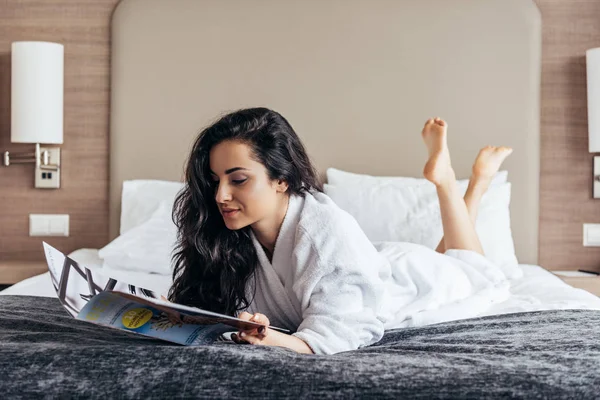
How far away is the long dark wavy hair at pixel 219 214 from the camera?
1.52 metres

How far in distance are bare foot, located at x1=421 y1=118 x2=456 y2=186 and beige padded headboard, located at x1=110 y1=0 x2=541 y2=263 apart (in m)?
0.58

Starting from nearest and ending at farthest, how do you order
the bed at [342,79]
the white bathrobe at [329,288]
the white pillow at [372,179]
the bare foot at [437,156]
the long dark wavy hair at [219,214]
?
the white bathrobe at [329,288], the long dark wavy hair at [219,214], the bare foot at [437,156], the white pillow at [372,179], the bed at [342,79]

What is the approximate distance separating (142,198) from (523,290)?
5.01ft

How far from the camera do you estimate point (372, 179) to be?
9.41ft

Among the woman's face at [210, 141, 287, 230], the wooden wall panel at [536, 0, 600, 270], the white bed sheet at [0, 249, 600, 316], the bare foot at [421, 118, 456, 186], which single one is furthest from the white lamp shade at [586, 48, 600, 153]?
the woman's face at [210, 141, 287, 230]

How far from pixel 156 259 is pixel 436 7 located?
1.61m

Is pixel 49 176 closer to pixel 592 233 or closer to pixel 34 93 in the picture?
pixel 34 93

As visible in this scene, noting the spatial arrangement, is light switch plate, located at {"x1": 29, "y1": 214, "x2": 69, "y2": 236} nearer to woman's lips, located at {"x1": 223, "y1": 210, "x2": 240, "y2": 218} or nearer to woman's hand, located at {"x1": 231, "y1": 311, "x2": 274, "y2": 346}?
woman's lips, located at {"x1": 223, "y1": 210, "x2": 240, "y2": 218}

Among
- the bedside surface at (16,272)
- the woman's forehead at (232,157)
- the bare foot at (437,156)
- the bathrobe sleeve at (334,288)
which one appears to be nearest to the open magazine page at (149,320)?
the bathrobe sleeve at (334,288)

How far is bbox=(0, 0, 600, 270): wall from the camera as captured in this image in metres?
3.07

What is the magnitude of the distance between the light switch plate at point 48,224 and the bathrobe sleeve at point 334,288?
1933mm

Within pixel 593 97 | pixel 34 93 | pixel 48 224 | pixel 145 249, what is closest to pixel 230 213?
pixel 145 249

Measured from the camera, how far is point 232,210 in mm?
1479

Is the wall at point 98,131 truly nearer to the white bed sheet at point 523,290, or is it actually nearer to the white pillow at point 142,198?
the white pillow at point 142,198
